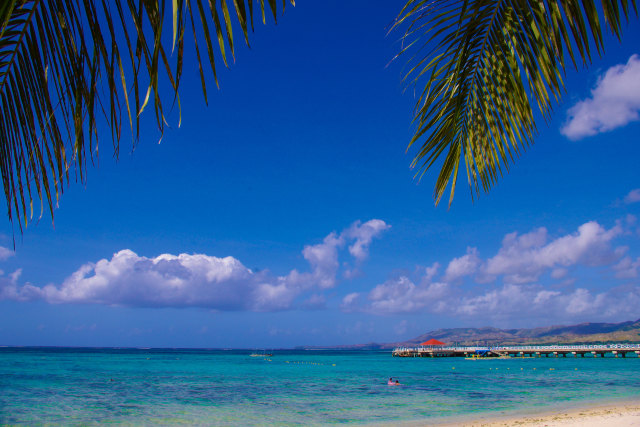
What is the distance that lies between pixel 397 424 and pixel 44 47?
17.0 m

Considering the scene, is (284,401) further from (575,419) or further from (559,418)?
(575,419)

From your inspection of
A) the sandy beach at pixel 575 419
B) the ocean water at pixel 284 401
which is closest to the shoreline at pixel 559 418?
the sandy beach at pixel 575 419

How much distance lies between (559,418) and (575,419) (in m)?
0.61

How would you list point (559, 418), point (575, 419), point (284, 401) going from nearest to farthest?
point (575, 419)
point (559, 418)
point (284, 401)

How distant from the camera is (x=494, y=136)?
2338mm

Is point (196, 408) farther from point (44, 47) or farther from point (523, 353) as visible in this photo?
point (523, 353)

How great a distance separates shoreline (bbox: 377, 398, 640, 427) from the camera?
14445mm

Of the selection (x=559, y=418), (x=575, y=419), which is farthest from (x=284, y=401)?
(x=575, y=419)

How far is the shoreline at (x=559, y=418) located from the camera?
14.4m

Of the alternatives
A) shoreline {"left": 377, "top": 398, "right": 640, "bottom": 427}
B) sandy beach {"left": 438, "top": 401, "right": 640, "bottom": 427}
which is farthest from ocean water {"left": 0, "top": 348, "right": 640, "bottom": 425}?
sandy beach {"left": 438, "top": 401, "right": 640, "bottom": 427}

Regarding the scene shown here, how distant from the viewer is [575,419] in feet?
51.1

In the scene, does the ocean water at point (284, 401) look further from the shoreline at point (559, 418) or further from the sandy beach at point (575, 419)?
the sandy beach at point (575, 419)

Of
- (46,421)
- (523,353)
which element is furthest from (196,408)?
(523,353)

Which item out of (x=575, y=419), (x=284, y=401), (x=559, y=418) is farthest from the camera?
(x=284, y=401)
